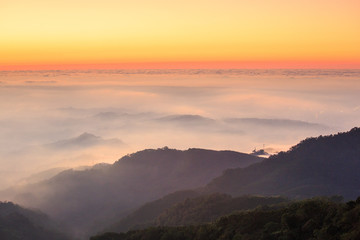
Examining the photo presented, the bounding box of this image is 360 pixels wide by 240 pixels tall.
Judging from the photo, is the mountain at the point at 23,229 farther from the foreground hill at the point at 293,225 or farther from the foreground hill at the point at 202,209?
the foreground hill at the point at 293,225

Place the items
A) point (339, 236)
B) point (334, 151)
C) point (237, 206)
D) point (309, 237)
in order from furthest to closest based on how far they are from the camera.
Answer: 1. point (334, 151)
2. point (237, 206)
3. point (309, 237)
4. point (339, 236)

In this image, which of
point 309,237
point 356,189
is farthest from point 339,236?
point 356,189

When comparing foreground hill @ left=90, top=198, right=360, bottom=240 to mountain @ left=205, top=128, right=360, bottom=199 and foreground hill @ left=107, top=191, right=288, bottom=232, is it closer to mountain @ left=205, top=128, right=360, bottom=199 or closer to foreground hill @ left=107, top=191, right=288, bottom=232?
foreground hill @ left=107, top=191, right=288, bottom=232

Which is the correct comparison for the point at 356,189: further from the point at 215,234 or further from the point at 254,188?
the point at 215,234

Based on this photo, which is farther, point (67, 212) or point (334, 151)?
point (67, 212)

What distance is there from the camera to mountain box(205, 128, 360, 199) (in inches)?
5522

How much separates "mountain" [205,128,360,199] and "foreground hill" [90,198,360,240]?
79436 millimetres

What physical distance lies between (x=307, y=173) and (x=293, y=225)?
121 m

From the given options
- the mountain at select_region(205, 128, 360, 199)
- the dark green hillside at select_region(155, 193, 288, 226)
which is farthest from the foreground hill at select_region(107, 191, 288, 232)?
the mountain at select_region(205, 128, 360, 199)

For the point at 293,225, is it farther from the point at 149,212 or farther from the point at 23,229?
the point at 23,229

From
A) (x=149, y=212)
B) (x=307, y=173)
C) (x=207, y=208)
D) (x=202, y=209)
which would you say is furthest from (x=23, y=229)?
(x=307, y=173)

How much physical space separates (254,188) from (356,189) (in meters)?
32.9

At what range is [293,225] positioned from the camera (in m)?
40.8

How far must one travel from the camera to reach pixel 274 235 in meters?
41.1
